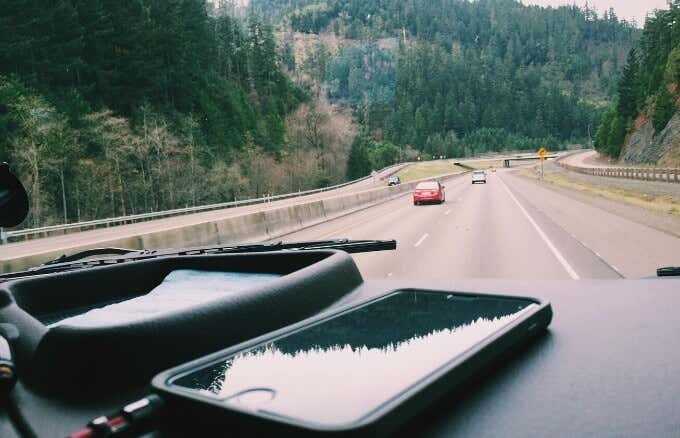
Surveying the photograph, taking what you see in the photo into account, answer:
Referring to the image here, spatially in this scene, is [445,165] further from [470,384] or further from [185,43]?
[470,384]

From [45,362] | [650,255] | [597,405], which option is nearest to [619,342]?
[597,405]

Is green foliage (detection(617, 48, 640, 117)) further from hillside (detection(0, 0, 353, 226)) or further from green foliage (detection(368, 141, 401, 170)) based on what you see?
hillside (detection(0, 0, 353, 226))

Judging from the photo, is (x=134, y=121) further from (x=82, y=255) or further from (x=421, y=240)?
(x=82, y=255)

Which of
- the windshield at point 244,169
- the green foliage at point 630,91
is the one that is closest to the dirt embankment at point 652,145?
the windshield at point 244,169

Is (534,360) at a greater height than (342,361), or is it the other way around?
(342,361)

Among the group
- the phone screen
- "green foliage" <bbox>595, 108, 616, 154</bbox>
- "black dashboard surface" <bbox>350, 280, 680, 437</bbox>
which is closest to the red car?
"black dashboard surface" <bbox>350, 280, 680, 437</bbox>

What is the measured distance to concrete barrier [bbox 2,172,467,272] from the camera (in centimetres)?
1238

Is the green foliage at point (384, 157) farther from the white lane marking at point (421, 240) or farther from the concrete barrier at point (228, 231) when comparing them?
the white lane marking at point (421, 240)

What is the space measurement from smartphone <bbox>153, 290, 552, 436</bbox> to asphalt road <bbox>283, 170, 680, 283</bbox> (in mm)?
7924

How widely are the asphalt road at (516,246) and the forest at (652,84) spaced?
244ft

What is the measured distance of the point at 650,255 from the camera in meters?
13.0

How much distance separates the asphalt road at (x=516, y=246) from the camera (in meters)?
12.0

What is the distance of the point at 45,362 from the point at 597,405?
1.40 m

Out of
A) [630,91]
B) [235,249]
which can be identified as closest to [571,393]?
[235,249]
